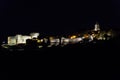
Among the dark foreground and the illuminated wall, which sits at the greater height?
the illuminated wall

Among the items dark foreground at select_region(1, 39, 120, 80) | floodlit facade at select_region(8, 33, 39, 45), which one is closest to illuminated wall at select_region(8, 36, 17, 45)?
floodlit facade at select_region(8, 33, 39, 45)

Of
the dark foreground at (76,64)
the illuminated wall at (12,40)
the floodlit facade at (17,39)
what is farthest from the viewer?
the illuminated wall at (12,40)

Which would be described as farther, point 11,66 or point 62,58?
point 62,58

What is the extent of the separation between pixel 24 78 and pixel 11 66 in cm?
390

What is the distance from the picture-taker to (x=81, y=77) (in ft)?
58.6

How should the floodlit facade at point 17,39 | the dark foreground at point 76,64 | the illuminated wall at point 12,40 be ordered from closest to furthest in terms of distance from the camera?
the dark foreground at point 76,64
the floodlit facade at point 17,39
the illuminated wall at point 12,40

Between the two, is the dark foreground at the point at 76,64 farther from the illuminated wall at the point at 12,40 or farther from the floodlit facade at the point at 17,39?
the illuminated wall at the point at 12,40

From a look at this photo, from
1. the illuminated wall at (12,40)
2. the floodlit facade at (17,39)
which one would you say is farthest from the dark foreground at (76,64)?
the illuminated wall at (12,40)

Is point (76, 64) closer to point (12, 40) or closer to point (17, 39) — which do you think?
point (17, 39)

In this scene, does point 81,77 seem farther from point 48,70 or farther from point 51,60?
point 51,60

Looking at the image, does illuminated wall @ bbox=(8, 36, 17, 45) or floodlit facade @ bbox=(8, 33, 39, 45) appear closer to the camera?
floodlit facade @ bbox=(8, 33, 39, 45)

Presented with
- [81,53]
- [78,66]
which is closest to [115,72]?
[78,66]

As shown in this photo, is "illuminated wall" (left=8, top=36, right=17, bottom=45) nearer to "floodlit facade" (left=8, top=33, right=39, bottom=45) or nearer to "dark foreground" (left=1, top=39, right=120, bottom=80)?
"floodlit facade" (left=8, top=33, right=39, bottom=45)

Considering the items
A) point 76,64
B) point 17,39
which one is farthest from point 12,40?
point 76,64
